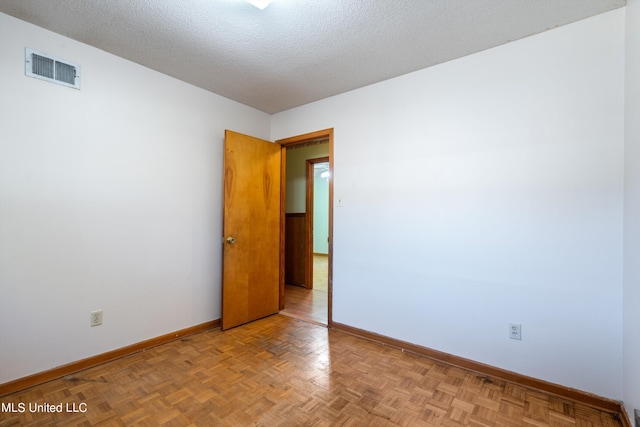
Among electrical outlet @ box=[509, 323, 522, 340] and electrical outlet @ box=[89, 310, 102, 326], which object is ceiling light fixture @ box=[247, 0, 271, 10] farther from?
electrical outlet @ box=[509, 323, 522, 340]

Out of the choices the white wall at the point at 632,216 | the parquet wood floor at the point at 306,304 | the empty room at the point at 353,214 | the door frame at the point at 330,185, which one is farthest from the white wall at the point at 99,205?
the white wall at the point at 632,216

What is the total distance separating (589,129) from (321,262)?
244 inches

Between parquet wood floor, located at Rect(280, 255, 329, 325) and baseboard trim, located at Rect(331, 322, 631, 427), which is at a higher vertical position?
baseboard trim, located at Rect(331, 322, 631, 427)

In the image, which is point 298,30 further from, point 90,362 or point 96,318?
point 90,362

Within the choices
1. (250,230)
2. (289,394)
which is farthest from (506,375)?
(250,230)

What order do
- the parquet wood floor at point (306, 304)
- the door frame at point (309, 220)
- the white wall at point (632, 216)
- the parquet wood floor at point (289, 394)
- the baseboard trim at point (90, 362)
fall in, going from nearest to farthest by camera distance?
the white wall at point (632, 216) < the parquet wood floor at point (289, 394) < the baseboard trim at point (90, 362) < the parquet wood floor at point (306, 304) < the door frame at point (309, 220)

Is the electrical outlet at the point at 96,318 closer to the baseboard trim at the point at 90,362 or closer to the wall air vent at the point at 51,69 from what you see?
the baseboard trim at the point at 90,362

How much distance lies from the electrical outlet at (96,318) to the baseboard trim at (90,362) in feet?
0.83

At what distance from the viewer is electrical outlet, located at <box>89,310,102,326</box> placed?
2.22m

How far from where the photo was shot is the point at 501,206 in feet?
6.98

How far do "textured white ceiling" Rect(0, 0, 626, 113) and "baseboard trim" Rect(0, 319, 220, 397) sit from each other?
95.1 inches

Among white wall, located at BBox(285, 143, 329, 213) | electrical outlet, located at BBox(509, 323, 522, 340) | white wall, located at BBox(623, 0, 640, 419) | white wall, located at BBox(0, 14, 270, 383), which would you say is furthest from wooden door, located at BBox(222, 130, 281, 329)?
white wall, located at BBox(623, 0, 640, 419)

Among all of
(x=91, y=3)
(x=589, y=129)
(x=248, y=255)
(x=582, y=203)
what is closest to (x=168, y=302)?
(x=248, y=255)

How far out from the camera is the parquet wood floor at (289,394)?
5.44ft
